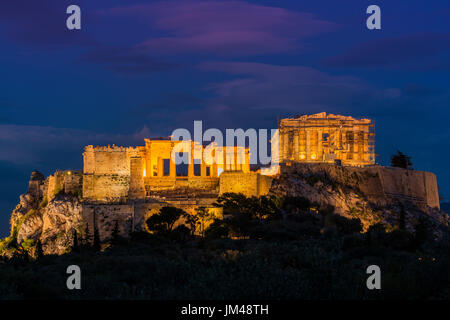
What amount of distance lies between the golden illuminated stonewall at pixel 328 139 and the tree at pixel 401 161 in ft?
8.67

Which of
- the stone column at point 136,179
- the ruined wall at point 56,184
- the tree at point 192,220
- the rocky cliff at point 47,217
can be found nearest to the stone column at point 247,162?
the stone column at point 136,179

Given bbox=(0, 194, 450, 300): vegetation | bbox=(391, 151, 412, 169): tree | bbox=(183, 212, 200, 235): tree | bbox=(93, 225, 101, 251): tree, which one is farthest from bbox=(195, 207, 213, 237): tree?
bbox=(391, 151, 412, 169): tree

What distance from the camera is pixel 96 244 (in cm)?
3819

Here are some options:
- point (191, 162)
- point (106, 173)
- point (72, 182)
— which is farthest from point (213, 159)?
point (72, 182)

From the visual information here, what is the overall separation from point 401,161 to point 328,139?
897 cm

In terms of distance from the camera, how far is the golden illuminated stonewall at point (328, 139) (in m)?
62.2

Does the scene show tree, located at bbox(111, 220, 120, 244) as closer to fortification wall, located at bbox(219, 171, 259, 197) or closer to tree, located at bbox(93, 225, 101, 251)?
tree, located at bbox(93, 225, 101, 251)

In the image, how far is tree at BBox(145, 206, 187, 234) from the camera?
4075 centimetres

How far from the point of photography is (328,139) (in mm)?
63688

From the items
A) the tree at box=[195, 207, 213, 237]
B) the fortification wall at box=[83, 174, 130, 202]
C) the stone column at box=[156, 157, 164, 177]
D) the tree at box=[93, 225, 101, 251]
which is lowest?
the tree at box=[93, 225, 101, 251]

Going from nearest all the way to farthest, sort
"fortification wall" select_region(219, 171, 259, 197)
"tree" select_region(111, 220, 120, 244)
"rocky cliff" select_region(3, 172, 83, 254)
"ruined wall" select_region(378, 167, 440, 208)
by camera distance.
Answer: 1. "tree" select_region(111, 220, 120, 244)
2. "rocky cliff" select_region(3, 172, 83, 254)
3. "fortification wall" select_region(219, 171, 259, 197)
4. "ruined wall" select_region(378, 167, 440, 208)

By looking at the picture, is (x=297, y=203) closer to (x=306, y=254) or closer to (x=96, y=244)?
(x=96, y=244)

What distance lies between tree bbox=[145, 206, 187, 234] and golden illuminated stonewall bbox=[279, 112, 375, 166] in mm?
24043

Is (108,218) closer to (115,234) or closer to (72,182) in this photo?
(115,234)
